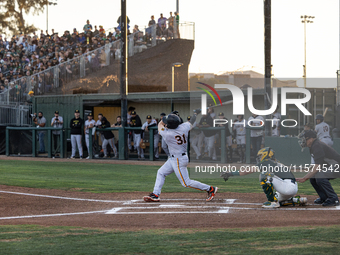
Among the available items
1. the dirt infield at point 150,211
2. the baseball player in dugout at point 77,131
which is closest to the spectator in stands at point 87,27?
the baseball player in dugout at point 77,131

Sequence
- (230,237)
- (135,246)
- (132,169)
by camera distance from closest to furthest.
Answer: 1. (135,246)
2. (230,237)
3. (132,169)

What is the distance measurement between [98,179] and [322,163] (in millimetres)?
7075

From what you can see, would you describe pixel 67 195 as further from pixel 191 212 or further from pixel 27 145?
pixel 27 145

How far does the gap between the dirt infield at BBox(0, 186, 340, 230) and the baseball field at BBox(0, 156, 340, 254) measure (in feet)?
0.05

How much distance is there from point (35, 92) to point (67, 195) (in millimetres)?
15111

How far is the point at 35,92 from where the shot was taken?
24.9 m

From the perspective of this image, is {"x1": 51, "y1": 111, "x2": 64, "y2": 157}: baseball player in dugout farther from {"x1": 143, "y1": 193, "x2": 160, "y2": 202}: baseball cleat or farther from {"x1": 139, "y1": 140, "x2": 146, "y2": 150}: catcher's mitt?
{"x1": 143, "y1": 193, "x2": 160, "y2": 202}: baseball cleat

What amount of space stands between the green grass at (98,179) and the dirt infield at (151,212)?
42.5 inches

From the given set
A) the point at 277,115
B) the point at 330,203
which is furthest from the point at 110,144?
the point at 330,203

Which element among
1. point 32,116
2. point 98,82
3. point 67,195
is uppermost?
point 98,82

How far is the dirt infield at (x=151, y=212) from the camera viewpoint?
7.39 metres

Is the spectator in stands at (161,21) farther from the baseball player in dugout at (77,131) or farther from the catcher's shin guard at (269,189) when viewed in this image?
the catcher's shin guard at (269,189)

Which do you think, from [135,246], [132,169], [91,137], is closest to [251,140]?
[132,169]

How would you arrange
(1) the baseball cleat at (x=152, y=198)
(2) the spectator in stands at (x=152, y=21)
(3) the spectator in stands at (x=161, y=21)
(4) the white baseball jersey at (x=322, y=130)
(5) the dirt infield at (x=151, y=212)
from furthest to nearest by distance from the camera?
(2) the spectator in stands at (x=152, y=21) → (3) the spectator in stands at (x=161, y=21) → (4) the white baseball jersey at (x=322, y=130) → (1) the baseball cleat at (x=152, y=198) → (5) the dirt infield at (x=151, y=212)
